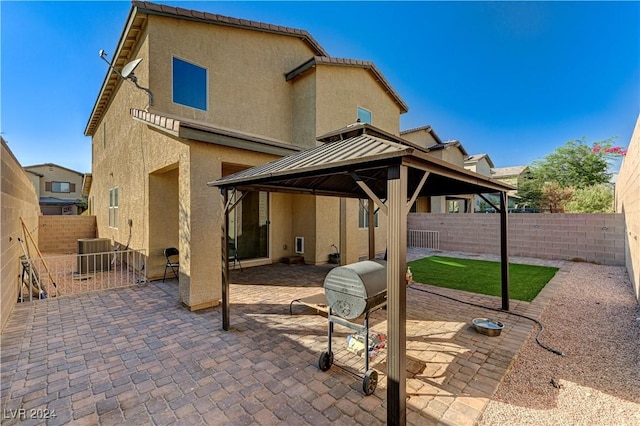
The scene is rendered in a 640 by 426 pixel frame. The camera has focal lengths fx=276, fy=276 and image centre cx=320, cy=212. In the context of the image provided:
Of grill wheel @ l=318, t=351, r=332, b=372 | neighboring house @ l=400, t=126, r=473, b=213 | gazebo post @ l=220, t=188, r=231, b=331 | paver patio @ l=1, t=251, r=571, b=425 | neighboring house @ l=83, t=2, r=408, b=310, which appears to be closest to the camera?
paver patio @ l=1, t=251, r=571, b=425

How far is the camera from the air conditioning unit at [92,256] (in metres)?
9.39

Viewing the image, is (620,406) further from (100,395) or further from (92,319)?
(92,319)

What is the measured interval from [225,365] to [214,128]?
4.92 meters

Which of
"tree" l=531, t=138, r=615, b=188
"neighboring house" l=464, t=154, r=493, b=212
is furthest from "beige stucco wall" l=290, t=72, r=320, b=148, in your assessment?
"tree" l=531, t=138, r=615, b=188

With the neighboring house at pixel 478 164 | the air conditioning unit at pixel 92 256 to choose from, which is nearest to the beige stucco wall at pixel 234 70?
the air conditioning unit at pixel 92 256

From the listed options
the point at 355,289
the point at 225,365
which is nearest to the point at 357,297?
the point at 355,289

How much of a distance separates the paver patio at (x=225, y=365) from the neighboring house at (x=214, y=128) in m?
1.53

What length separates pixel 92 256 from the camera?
987 centimetres

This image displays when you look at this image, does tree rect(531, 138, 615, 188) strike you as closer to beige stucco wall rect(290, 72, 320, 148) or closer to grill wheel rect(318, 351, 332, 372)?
beige stucco wall rect(290, 72, 320, 148)

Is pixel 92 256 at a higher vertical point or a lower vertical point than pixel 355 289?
lower

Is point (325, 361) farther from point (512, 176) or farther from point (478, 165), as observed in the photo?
point (512, 176)

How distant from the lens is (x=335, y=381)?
3.50 meters

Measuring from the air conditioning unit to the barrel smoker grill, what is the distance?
30.1 feet

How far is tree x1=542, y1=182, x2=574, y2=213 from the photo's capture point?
66.6ft
